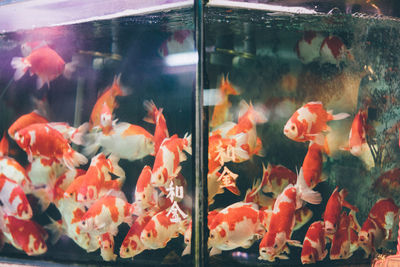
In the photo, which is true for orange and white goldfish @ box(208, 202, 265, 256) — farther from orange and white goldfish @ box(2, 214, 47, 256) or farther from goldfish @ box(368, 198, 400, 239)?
orange and white goldfish @ box(2, 214, 47, 256)

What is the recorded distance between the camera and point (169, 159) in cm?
253

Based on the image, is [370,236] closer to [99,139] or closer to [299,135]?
[299,135]

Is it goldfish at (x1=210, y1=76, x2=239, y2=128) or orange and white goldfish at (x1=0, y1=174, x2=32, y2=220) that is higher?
goldfish at (x1=210, y1=76, x2=239, y2=128)

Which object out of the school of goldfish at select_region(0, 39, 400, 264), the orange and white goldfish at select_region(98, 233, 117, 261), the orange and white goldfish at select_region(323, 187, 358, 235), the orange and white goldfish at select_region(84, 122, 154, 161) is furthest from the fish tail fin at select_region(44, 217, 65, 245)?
the orange and white goldfish at select_region(323, 187, 358, 235)

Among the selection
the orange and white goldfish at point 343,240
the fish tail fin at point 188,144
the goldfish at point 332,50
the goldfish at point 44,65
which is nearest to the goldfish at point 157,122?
the fish tail fin at point 188,144

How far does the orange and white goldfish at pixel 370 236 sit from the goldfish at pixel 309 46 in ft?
4.25

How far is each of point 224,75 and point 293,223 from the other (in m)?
1.16

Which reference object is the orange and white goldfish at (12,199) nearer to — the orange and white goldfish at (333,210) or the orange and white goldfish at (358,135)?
the orange and white goldfish at (333,210)

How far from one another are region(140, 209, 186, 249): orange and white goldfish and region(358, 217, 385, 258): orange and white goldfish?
1371 mm

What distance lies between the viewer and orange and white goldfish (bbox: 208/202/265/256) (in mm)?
2461

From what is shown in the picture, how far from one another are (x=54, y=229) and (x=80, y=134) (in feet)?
2.56

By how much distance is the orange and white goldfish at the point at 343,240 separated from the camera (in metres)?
2.67

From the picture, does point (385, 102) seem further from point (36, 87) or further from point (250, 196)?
point (36, 87)

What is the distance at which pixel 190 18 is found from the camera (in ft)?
8.04
